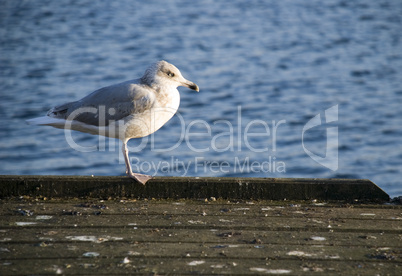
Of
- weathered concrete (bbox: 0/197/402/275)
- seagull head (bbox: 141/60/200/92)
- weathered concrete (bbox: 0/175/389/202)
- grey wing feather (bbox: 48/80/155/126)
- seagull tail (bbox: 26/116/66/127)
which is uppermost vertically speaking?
seagull head (bbox: 141/60/200/92)

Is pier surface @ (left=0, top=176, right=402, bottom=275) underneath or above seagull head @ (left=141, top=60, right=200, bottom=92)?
underneath

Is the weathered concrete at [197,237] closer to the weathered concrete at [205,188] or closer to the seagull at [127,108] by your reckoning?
the weathered concrete at [205,188]

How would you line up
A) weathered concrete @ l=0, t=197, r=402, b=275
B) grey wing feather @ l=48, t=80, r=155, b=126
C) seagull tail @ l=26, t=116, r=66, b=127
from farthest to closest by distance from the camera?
seagull tail @ l=26, t=116, r=66, b=127, grey wing feather @ l=48, t=80, r=155, b=126, weathered concrete @ l=0, t=197, r=402, b=275

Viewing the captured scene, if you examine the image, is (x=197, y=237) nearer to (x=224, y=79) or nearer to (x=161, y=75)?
(x=161, y=75)

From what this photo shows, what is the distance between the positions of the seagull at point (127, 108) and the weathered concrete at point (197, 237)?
0.92m

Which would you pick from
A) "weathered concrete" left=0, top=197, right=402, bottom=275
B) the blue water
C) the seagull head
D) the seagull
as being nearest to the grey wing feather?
the seagull

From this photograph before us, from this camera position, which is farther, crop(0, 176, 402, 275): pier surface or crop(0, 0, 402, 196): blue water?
crop(0, 0, 402, 196): blue water

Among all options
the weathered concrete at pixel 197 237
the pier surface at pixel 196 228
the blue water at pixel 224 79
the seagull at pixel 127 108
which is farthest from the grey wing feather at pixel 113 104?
the blue water at pixel 224 79

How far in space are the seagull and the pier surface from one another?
2.25ft

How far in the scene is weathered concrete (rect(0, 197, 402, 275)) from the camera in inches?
132

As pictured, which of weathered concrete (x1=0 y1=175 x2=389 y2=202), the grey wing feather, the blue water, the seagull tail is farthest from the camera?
the blue water

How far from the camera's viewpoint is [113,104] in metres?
5.38

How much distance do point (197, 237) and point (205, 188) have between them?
985 mm

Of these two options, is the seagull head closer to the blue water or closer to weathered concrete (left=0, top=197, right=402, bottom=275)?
weathered concrete (left=0, top=197, right=402, bottom=275)
